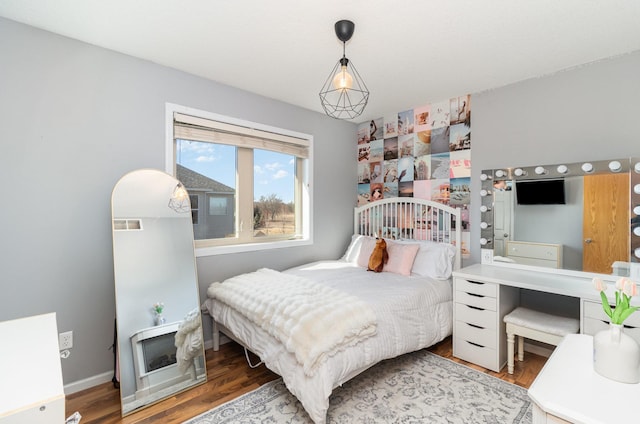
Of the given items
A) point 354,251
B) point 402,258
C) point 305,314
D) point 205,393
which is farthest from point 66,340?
point 402,258

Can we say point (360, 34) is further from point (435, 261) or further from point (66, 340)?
point (66, 340)

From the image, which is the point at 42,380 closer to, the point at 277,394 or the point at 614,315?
the point at 277,394

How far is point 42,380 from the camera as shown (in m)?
0.91

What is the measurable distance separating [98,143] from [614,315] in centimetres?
306

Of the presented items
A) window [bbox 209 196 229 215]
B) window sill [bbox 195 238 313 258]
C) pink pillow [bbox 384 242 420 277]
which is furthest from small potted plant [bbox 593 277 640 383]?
window [bbox 209 196 229 215]

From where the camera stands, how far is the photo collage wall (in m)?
3.10

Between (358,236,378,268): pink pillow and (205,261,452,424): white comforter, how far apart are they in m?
0.20

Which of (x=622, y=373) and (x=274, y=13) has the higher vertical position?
(x=274, y=13)

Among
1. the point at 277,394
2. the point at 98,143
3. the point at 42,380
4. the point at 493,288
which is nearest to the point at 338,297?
the point at 277,394

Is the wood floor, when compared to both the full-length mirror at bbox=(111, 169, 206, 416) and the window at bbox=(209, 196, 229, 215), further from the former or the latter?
the window at bbox=(209, 196, 229, 215)

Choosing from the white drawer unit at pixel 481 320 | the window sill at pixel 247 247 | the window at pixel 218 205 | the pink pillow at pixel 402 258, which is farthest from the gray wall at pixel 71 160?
the white drawer unit at pixel 481 320

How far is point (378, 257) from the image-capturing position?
121 inches

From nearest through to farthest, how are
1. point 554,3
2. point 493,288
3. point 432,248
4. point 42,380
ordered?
point 42,380, point 554,3, point 493,288, point 432,248

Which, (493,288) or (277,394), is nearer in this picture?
(277,394)
